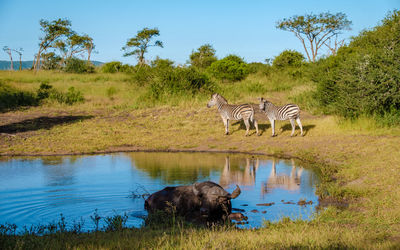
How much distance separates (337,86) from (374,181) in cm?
945

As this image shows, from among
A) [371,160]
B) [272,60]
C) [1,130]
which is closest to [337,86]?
[371,160]

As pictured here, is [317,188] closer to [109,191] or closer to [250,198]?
[250,198]

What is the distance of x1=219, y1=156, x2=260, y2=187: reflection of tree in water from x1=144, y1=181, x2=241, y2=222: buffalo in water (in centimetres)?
198

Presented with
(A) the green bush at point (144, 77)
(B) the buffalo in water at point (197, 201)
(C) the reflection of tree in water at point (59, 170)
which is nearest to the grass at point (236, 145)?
(A) the green bush at point (144, 77)

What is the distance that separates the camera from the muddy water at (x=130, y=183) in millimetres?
6973

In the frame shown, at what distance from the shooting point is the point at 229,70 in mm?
33625

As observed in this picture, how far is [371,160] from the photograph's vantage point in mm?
10242

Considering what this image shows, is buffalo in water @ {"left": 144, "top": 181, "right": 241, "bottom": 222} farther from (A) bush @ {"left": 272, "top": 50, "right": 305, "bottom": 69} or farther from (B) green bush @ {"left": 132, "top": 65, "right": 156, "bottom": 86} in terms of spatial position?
(A) bush @ {"left": 272, "top": 50, "right": 305, "bottom": 69}

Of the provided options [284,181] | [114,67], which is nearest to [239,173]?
[284,181]

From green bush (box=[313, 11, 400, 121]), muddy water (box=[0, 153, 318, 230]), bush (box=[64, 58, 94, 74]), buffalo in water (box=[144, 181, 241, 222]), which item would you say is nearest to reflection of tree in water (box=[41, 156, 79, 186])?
muddy water (box=[0, 153, 318, 230])

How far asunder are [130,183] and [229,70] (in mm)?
25305

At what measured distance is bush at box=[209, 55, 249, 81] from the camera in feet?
109

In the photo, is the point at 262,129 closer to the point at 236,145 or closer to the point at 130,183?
the point at 236,145

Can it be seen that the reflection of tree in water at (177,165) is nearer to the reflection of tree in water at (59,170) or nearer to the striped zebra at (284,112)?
the reflection of tree in water at (59,170)
